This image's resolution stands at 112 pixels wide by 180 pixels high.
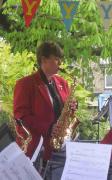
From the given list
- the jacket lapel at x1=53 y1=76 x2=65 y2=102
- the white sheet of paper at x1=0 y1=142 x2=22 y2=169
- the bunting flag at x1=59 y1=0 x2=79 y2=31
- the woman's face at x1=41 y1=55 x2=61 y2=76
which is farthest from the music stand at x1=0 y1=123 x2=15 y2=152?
the bunting flag at x1=59 y1=0 x2=79 y2=31

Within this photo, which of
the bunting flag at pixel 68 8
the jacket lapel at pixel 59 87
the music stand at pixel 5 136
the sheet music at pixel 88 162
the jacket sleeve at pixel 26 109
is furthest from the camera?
the bunting flag at pixel 68 8

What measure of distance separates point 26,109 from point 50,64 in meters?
0.32

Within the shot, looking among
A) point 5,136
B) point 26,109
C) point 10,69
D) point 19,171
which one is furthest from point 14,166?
point 10,69

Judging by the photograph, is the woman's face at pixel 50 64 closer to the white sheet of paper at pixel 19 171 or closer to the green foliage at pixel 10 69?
the white sheet of paper at pixel 19 171

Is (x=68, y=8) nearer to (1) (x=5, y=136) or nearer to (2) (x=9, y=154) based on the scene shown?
(1) (x=5, y=136)

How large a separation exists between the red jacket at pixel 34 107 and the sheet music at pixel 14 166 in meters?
1.67

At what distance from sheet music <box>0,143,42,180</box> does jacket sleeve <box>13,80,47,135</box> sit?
1705 millimetres

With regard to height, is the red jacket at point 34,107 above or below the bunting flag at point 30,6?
below

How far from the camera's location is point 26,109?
10.2 feet

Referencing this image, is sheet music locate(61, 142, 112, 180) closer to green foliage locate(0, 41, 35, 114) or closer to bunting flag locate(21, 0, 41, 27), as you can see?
bunting flag locate(21, 0, 41, 27)

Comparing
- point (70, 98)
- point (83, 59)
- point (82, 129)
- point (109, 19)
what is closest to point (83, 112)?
point (82, 129)

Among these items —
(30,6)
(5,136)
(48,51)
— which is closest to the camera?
(5,136)

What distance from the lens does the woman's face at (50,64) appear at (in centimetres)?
319

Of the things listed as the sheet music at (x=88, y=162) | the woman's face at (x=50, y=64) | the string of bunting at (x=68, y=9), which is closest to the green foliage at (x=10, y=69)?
the string of bunting at (x=68, y=9)
